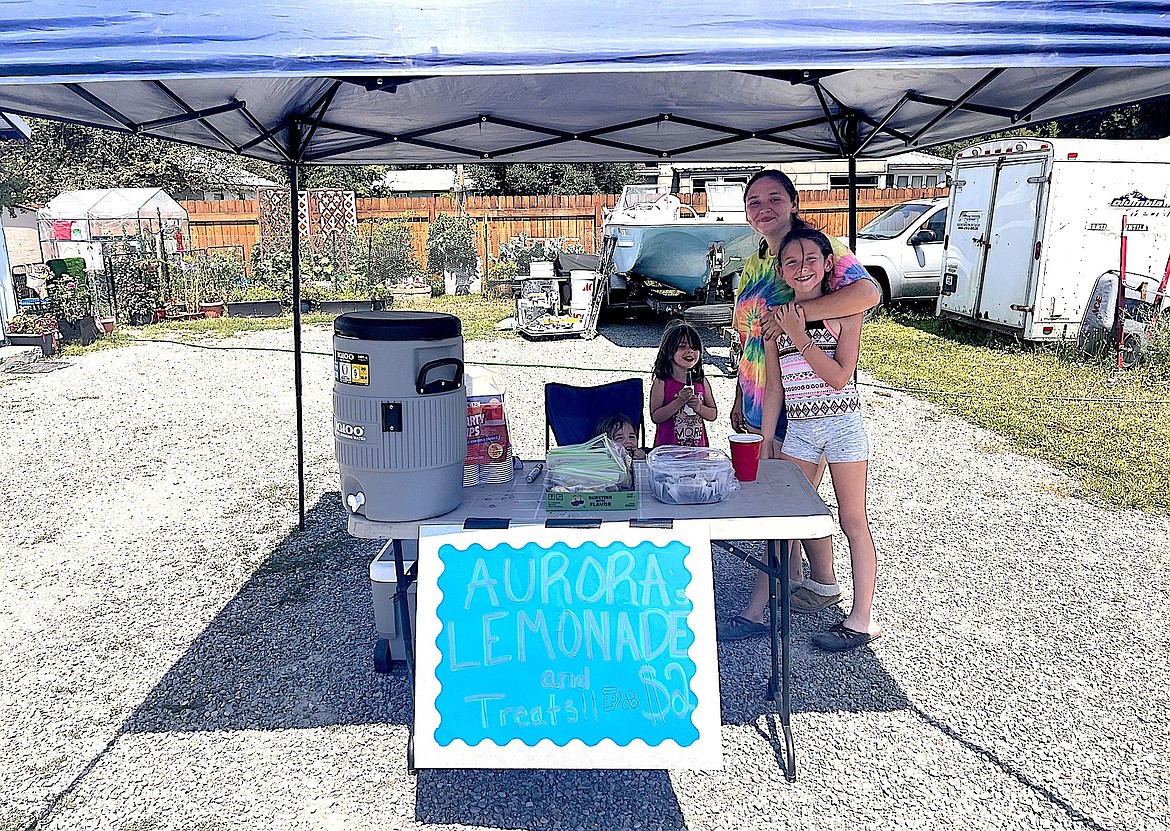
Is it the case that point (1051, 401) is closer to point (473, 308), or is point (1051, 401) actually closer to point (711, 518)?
point (711, 518)

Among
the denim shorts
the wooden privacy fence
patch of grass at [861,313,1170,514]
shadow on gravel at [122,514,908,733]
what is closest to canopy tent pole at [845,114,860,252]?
the denim shorts

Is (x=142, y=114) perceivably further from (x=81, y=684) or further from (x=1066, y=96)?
(x=1066, y=96)

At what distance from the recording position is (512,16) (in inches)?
80.6

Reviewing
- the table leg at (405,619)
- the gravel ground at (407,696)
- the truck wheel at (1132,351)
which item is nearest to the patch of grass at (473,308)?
the gravel ground at (407,696)

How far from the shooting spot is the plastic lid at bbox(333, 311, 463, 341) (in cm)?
238

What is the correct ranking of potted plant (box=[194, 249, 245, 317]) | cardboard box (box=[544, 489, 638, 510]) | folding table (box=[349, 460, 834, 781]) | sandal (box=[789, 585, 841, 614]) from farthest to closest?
potted plant (box=[194, 249, 245, 317]), sandal (box=[789, 585, 841, 614]), cardboard box (box=[544, 489, 638, 510]), folding table (box=[349, 460, 834, 781])

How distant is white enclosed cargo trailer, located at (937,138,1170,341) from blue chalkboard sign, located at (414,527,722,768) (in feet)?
27.2

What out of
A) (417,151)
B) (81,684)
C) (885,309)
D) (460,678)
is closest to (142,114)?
(417,151)

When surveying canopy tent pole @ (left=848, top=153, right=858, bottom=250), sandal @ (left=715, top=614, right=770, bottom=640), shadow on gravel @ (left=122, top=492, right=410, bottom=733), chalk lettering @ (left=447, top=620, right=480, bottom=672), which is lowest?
shadow on gravel @ (left=122, top=492, right=410, bottom=733)

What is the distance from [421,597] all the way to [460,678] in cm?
24

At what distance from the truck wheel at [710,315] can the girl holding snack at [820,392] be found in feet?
25.2

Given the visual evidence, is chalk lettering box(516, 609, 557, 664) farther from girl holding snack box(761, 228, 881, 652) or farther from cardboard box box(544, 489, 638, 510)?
girl holding snack box(761, 228, 881, 652)

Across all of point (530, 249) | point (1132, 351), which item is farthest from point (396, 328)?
point (530, 249)

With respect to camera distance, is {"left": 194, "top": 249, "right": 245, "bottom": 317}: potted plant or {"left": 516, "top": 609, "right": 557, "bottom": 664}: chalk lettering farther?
{"left": 194, "top": 249, "right": 245, "bottom": 317}: potted plant
